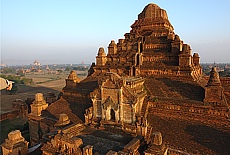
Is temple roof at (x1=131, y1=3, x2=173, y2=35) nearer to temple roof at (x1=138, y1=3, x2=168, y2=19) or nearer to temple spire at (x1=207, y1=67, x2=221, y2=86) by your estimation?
temple roof at (x1=138, y1=3, x2=168, y2=19)

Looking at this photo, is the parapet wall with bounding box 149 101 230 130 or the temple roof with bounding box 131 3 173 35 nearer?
the parapet wall with bounding box 149 101 230 130

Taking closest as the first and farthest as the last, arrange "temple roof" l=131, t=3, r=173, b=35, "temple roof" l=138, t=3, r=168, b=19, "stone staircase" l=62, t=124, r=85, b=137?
"stone staircase" l=62, t=124, r=85, b=137
"temple roof" l=131, t=3, r=173, b=35
"temple roof" l=138, t=3, r=168, b=19

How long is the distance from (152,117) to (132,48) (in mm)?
9332

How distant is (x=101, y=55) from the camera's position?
20953 mm

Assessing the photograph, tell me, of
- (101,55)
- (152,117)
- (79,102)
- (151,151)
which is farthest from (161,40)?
(151,151)

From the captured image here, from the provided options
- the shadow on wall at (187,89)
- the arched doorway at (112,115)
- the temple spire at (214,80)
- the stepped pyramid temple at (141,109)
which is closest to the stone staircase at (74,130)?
the stepped pyramid temple at (141,109)

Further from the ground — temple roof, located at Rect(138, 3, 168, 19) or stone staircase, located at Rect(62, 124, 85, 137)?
temple roof, located at Rect(138, 3, 168, 19)

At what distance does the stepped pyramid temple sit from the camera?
1152cm

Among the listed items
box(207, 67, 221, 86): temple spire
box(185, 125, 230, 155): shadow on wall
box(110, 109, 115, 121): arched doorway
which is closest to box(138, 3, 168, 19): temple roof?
box(207, 67, 221, 86): temple spire

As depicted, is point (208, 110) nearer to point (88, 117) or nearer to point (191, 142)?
point (191, 142)

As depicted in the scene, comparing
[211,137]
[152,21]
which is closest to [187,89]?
[211,137]

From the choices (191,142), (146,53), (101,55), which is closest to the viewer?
(191,142)

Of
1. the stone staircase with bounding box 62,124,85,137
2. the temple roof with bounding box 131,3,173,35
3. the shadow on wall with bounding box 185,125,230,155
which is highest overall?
the temple roof with bounding box 131,3,173,35

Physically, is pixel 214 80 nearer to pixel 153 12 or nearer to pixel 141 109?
pixel 141 109
